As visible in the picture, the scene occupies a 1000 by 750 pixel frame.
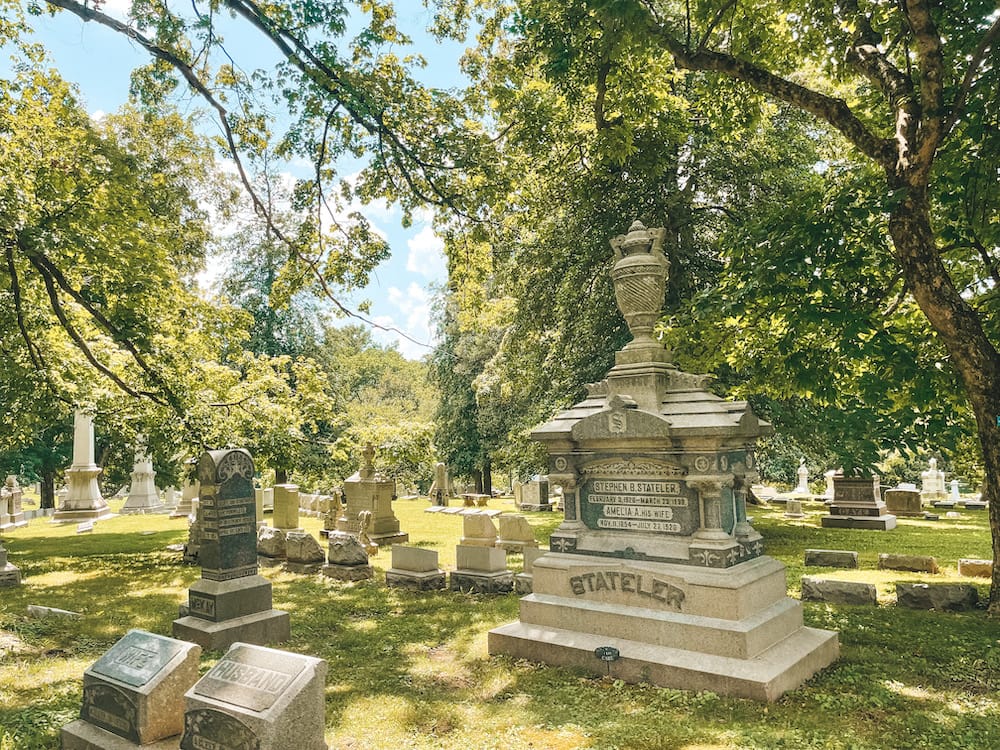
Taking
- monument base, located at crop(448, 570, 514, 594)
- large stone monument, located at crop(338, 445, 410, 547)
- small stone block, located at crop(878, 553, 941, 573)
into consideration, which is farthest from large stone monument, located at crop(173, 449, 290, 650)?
small stone block, located at crop(878, 553, 941, 573)

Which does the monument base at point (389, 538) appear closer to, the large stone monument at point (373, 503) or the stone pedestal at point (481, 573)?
the large stone monument at point (373, 503)

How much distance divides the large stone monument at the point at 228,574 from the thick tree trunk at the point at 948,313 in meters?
8.62

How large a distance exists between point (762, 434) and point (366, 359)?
158 feet

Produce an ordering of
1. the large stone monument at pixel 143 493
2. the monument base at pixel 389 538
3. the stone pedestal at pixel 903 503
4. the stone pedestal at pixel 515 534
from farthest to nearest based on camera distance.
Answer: the large stone monument at pixel 143 493
the stone pedestal at pixel 903 503
the monument base at pixel 389 538
the stone pedestal at pixel 515 534

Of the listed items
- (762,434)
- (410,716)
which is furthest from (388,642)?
(762,434)

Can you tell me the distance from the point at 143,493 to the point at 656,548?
25.3 m

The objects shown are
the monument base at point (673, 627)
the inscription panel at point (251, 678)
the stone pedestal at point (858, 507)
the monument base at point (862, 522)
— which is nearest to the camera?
the inscription panel at point (251, 678)

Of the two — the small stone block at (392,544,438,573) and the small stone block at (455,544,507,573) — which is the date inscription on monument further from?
the small stone block at (392,544,438,573)

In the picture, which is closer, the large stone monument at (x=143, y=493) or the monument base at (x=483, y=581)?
the monument base at (x=483, y=581)

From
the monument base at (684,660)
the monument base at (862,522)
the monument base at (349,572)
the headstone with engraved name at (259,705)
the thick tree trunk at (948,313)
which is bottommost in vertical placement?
the monument base at (862,522)

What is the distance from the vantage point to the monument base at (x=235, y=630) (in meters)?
7.32

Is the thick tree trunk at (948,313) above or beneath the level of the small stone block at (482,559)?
above

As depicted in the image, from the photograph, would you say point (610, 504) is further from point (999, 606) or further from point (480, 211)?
point (480, 211)

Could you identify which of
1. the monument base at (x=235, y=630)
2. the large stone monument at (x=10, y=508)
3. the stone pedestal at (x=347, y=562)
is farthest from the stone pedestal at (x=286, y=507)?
the large stone monument at (x=10, y=508)
